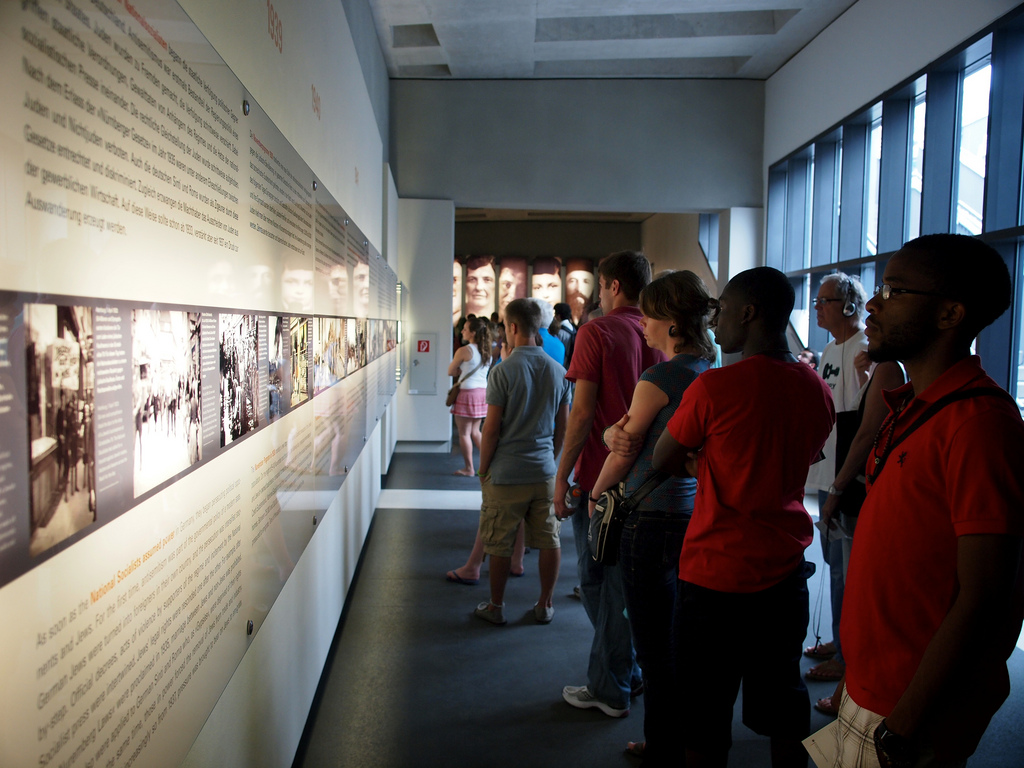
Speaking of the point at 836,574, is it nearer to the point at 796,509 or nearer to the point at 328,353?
the point at 796,509

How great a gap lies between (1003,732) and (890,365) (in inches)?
65.5

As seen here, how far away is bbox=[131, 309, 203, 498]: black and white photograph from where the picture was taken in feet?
3.55

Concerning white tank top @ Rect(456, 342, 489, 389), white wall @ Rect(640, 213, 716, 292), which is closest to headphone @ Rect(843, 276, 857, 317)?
white tank top @ Rect(456, 342, 489, 389)

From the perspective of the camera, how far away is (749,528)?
1.96 meters

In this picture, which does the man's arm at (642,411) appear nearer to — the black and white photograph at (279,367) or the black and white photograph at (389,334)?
the black and white photograph at (279,367)

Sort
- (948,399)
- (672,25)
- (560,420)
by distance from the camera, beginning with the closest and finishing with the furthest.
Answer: (948,399), (560,420), (672,25)

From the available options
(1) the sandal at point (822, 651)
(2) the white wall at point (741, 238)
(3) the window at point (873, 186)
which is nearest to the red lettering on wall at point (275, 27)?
(1) the sandal at point (822, 651)

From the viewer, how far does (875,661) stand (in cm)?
144

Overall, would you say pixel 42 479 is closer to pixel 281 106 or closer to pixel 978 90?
pixel 281 106

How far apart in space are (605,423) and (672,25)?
6.91 m

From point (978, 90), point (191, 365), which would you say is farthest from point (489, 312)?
point (191, 365)

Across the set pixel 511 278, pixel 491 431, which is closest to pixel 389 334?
pixel 491 431

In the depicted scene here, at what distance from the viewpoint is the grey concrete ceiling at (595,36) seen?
744 centimetres

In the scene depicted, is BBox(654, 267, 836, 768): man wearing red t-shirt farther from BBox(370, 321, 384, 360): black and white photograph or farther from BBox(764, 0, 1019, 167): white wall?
BBox(764, 0, 1019, 167): white wall
